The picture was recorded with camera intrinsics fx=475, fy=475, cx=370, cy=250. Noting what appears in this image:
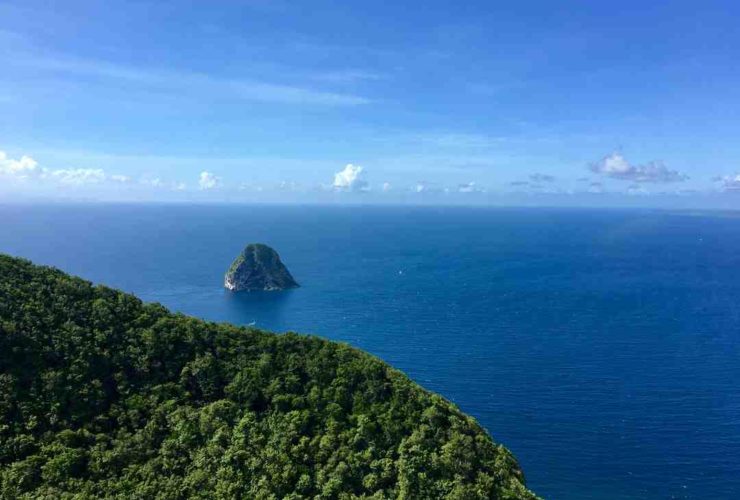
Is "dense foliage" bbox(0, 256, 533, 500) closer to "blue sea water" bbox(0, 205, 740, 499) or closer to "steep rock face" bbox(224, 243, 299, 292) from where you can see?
"blue sea water" bbox(0, 205, 740, 499)

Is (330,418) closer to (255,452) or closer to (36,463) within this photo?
(255,452)

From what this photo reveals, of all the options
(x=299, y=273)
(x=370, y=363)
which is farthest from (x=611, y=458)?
(x=299, y=273)

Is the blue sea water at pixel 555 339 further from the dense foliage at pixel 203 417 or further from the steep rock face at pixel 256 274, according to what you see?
the dense foliage at pixel 203 417

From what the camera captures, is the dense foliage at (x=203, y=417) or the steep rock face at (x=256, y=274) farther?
the steep rock face at (x=256, y=274)

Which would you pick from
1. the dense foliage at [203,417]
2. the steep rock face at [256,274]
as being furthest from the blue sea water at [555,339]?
the dense foliage at [203,417]

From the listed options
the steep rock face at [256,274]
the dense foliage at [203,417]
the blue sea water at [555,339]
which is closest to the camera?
the dense foliage at [203,417]

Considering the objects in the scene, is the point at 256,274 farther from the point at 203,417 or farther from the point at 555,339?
the point at 203,417
